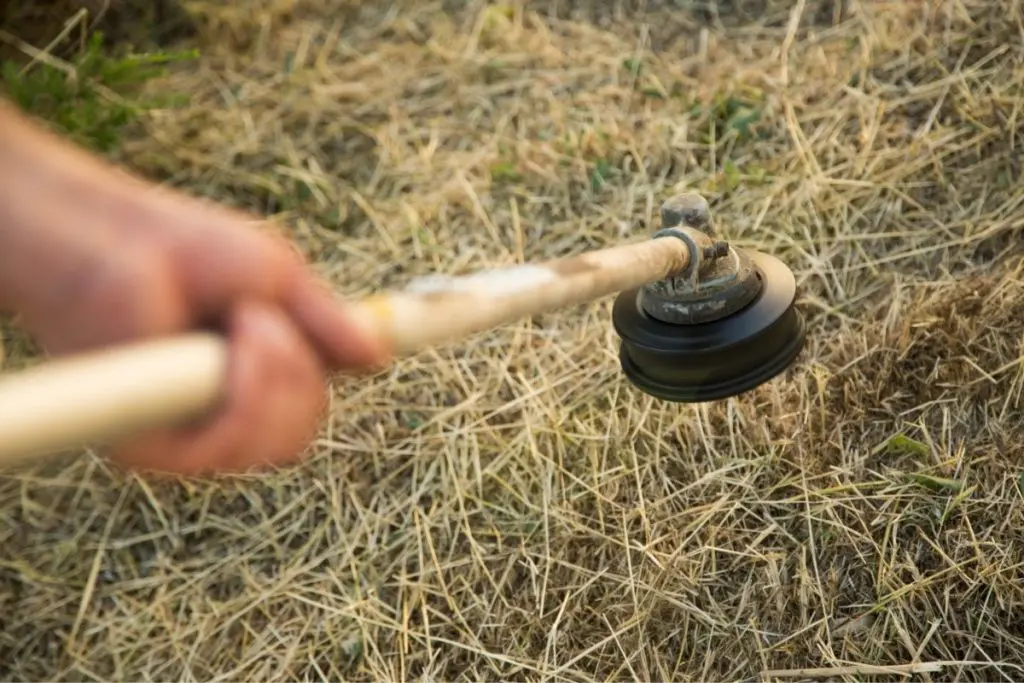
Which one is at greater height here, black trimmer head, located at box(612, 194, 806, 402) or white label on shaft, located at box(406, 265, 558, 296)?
white label on shaft, located at box(406, 265, 558, 296)

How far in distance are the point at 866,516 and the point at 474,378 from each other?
0.80 metres

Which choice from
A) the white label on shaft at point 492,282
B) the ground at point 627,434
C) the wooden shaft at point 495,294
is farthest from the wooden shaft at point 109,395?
the ground at point 627,434

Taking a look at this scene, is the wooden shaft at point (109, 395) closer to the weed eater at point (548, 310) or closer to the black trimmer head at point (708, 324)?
the weed eater at point (548, 310)

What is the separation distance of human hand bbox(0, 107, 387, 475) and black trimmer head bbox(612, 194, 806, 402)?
782mm

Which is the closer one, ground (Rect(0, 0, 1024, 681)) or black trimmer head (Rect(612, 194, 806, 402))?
black trimmer head (Rect(612, 194, 806, 402))

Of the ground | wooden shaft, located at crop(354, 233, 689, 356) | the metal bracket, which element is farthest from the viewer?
the ground

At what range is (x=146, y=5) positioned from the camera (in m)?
3.00

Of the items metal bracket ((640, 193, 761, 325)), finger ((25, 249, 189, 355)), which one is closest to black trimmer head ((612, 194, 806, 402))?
metal bracket ((640, 193, 761, 325))

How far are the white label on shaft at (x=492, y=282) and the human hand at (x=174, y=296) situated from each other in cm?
18

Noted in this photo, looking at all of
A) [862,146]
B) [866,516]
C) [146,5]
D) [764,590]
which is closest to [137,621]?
A: [764,590]

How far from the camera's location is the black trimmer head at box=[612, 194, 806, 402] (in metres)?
1.48

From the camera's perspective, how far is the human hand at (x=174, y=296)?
2.36 feet

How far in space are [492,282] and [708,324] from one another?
0.56m

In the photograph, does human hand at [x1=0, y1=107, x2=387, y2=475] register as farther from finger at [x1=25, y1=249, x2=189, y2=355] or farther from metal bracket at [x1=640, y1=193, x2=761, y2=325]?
metal bracket at [x1=640, y1=193, x2=761, y2=325]
